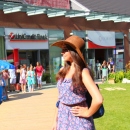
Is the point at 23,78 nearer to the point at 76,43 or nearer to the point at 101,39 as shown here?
the point at 101,39

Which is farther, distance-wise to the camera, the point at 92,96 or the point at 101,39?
the point at 101,39

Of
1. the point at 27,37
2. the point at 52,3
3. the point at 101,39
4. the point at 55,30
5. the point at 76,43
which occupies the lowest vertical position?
the point at 76,43

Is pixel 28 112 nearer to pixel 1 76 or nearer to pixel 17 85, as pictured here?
pixel 1 76

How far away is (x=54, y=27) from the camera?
880 inches

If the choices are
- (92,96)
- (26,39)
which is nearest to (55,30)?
(26,39)

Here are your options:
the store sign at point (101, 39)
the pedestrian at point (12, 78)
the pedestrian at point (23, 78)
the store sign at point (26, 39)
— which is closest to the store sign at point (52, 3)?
the store sign at point (101, 39)

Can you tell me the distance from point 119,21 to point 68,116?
80.9 ft

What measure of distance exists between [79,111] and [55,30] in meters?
19.5

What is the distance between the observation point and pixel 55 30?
22297 mm

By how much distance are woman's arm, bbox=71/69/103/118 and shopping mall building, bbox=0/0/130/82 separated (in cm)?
1629

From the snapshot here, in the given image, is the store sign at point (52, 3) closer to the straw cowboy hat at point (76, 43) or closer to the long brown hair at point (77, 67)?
the straw cowboy hat at point (76, 43)

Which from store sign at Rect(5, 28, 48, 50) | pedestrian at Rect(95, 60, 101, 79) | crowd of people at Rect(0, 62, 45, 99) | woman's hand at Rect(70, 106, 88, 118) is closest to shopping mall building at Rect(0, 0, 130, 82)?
store sign at Rect(5, 28, 48, 50)

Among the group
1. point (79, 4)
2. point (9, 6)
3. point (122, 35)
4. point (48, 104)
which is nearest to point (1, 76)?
point (48, 104)

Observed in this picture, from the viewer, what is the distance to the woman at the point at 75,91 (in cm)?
300
